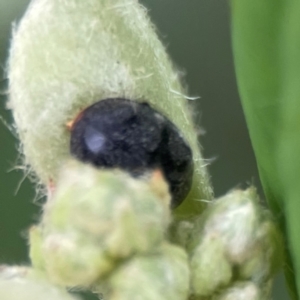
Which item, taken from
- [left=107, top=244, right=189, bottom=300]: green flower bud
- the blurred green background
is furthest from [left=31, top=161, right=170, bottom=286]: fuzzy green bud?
the blurred green background

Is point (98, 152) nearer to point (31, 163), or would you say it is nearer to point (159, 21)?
point (31, 163)

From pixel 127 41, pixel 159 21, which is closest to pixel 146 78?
pixel 127 41

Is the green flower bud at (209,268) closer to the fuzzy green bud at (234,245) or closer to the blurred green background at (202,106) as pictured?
the fuzzy green bud at (234,245)

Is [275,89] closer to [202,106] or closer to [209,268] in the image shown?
[209,268]

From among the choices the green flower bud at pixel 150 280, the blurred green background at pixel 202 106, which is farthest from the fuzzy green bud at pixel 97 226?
the blurred green background at pixel 202 106

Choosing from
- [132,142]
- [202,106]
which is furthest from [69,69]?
[202,106]
